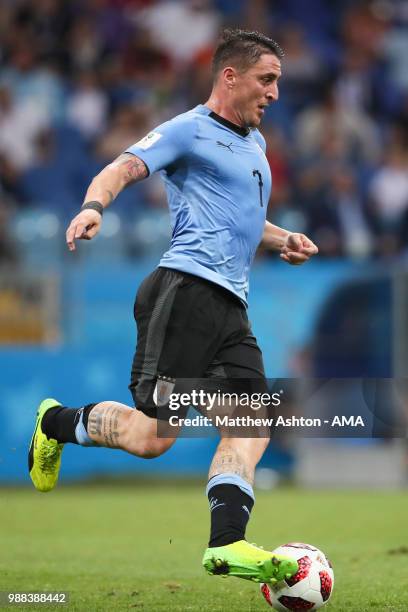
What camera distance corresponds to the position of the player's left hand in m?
6.27

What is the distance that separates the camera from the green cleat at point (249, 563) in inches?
206

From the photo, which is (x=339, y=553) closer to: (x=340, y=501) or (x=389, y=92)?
(x=340, y=501)

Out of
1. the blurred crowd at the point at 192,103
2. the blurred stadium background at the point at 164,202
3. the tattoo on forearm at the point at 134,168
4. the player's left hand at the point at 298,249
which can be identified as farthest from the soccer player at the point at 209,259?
the blurred crowd at the point at 192,103

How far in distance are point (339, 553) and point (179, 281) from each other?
9.83 feet

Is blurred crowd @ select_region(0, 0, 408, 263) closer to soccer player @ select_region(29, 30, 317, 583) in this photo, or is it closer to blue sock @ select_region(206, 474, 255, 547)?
soccer player @ select_region(29, 30, 317, 583)

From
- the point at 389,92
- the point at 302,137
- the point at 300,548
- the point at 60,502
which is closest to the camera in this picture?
the point at 300,548

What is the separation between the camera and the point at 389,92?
1747 centimetres

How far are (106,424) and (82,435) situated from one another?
0.68 feet

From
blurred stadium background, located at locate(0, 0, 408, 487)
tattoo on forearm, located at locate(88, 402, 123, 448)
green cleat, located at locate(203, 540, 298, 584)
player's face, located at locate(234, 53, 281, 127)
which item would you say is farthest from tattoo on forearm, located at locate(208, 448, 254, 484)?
blurred stadium background, located at locate(0, 0, 408, 487)

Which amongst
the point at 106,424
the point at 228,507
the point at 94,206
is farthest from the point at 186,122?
the point at 228,507

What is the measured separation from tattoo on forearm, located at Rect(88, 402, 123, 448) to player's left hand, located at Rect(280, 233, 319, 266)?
1120 millimetres

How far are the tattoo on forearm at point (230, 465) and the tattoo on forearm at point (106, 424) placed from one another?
1.73 feet

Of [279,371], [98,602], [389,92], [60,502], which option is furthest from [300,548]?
[389,92]

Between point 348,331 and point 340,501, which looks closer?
point 340,501
